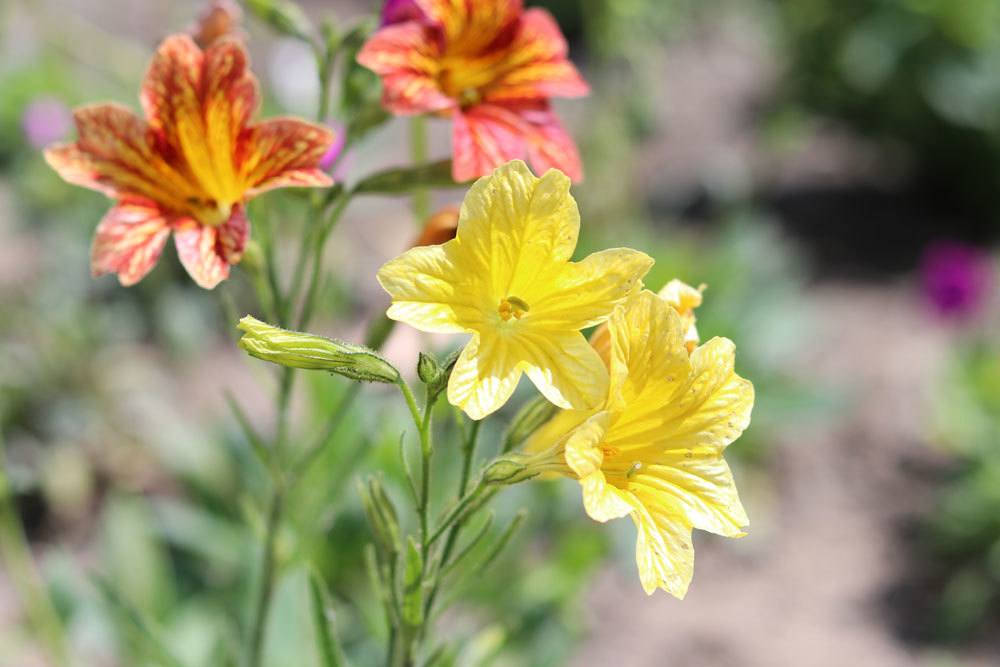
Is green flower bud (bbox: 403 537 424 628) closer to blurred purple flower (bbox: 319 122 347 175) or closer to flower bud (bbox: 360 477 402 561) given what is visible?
flower bud (bbox: 360 477 402 561)

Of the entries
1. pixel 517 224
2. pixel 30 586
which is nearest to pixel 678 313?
pixel 517 224

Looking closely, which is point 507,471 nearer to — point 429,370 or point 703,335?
point 429,370

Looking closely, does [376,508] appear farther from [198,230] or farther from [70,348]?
[70,348]

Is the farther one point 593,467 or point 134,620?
point 134,620

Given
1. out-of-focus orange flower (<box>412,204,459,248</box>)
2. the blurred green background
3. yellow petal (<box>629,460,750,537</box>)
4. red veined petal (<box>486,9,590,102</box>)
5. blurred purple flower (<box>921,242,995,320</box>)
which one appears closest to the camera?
yellow petal (<box>629,460,750,537</box>)

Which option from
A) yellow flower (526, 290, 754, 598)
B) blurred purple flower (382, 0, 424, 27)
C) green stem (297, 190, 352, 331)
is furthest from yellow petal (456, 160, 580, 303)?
blurred purple flower (382, 0, 424, 27)

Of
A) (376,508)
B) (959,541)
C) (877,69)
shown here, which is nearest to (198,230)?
(376,508)

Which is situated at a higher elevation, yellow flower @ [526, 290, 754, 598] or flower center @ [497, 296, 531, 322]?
flower center @ [497, 296, 531, 322]
